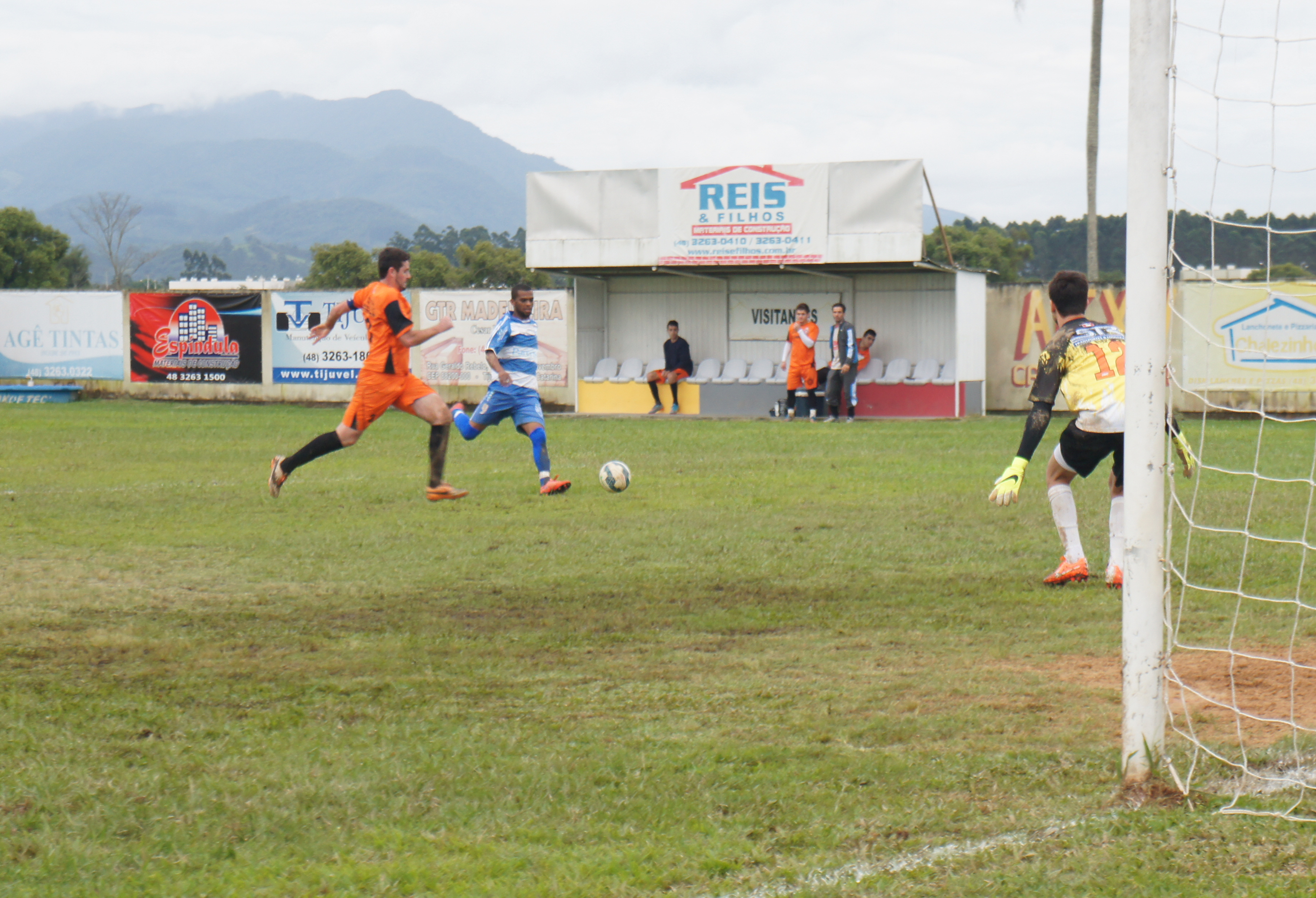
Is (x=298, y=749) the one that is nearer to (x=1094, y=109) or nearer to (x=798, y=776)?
(x=798, y=776)

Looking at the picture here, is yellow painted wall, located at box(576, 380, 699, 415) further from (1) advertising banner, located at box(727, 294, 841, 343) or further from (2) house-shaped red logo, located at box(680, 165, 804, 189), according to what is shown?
(2) house-shaped red logo, located at box(680, 165, 804, 189)

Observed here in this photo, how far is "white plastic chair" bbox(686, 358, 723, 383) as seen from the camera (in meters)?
24.3

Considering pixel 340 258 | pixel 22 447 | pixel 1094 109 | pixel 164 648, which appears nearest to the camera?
pixel 164 648

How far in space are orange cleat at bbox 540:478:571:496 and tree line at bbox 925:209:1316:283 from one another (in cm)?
Result: 449

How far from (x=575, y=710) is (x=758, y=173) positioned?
59.9 ft

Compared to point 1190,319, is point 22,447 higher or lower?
lower

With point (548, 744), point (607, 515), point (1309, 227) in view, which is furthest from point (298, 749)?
point (607, 515)

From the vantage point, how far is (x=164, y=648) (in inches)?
233

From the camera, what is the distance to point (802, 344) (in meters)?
21.5

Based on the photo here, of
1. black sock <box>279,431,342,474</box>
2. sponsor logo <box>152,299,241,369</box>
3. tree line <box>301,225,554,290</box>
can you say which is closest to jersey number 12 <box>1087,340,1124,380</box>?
black sock <box>279,431,342,474</box>

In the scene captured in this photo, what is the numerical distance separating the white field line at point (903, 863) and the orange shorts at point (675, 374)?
20.5 meters

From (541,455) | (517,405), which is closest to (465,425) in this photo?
(517,405)

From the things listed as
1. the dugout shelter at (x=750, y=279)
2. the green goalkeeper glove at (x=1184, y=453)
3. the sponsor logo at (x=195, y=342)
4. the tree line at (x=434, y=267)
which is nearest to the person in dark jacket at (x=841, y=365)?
the dugout shelter at (x=750, y=279)

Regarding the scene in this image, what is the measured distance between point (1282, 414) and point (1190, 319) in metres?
2.35
